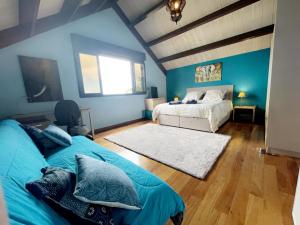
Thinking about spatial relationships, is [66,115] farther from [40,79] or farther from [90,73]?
[90,73]

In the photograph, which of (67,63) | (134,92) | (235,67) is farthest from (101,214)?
(235,67)

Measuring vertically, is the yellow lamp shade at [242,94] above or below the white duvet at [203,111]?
above

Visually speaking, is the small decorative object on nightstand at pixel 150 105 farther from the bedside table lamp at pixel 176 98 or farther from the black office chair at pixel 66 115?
the black office chair at pixel 66 115

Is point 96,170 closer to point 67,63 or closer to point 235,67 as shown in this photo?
point 67,63

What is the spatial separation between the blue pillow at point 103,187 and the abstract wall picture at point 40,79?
2.71 meters

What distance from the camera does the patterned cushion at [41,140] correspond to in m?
1.48

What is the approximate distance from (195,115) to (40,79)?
3457 millimetres

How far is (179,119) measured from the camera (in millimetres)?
3592

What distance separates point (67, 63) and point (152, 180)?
3.28m

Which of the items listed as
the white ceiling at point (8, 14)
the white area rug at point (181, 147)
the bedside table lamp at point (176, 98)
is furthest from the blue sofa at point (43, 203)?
the bedside table lamp at point (176, 98)

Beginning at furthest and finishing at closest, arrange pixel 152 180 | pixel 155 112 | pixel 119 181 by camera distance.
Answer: pixel 155 112
pixel 152 180
pixel 119 181

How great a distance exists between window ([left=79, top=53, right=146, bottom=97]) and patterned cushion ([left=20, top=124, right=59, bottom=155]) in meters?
1.92

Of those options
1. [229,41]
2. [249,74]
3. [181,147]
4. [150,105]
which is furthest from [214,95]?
[181,147]

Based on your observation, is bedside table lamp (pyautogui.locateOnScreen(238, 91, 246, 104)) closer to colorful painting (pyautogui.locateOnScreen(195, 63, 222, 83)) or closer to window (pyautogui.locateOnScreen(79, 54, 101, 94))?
colorful painting (pyautogui.locateOnScreen(195, 63, 222, 83))
